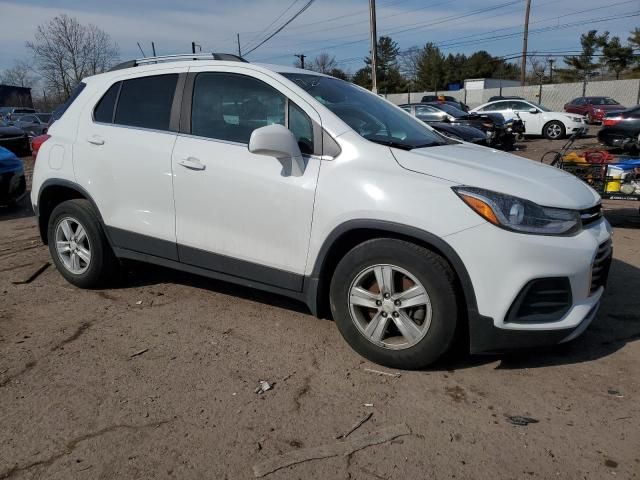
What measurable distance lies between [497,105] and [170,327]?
21.0 m

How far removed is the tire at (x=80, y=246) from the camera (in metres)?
4.36

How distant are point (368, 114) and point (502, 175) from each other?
1.12 metres

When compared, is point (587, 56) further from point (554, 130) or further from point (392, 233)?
point (392, 233)

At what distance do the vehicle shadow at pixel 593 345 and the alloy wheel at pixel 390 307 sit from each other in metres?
0.33

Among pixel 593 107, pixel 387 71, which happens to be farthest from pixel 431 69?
pixel 593 107

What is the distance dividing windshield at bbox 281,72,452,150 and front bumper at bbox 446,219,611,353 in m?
0.84

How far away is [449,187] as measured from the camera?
2955 millimetres

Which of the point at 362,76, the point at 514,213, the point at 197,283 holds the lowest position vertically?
the point at 197,283

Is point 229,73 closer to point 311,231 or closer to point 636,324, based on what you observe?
point 311,231

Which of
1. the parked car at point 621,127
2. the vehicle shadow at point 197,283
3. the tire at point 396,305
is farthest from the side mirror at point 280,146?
the parked car at point 621,127

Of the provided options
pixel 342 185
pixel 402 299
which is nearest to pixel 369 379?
pixel 402 299

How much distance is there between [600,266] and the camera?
3.16 meters

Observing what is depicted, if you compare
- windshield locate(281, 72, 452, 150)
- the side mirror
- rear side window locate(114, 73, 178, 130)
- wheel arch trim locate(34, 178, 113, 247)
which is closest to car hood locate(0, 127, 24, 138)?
wheel arch trim locate(34, 178, 113, 247)

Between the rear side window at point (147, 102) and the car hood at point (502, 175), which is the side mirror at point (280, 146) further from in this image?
the rear side window at point (147, 102)
